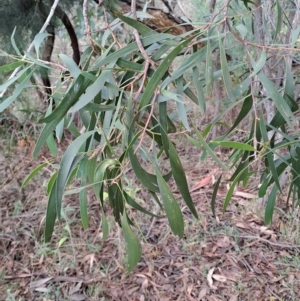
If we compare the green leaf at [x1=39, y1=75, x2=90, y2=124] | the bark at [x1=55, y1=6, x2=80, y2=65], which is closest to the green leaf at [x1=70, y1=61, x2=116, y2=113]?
the green leaf at [x1=39, y1=75, x2=90, y2=124]

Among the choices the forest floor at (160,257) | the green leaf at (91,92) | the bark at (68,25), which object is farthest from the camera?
the bark at (68,25)

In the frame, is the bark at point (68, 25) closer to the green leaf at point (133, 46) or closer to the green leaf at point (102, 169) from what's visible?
the green leaf at point (133, 46)

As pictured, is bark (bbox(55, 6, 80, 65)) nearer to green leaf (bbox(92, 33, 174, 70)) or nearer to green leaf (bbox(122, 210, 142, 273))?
green leaf (bbox(92, 33, 174, 70))

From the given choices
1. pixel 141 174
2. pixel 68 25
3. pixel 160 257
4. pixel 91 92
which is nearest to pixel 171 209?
pixel 141 174

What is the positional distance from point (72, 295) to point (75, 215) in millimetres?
423

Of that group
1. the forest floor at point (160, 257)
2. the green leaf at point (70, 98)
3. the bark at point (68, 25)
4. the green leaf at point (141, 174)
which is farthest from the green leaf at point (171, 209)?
the bark at point (68, 25)

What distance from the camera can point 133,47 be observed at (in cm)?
47

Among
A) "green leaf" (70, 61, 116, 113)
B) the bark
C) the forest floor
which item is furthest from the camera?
the bark

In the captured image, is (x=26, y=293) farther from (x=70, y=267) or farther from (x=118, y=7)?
(x=118, y=7)

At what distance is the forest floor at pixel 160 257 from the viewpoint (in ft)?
4.06

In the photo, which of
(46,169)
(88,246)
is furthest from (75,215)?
(46,169)

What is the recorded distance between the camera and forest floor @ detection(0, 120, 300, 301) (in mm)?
1237

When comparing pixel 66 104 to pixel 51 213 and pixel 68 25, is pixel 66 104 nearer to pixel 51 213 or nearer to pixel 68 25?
pixel 51 213

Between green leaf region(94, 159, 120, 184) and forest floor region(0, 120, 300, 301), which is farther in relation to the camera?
forest floor region(0, 120, 300, 301)
